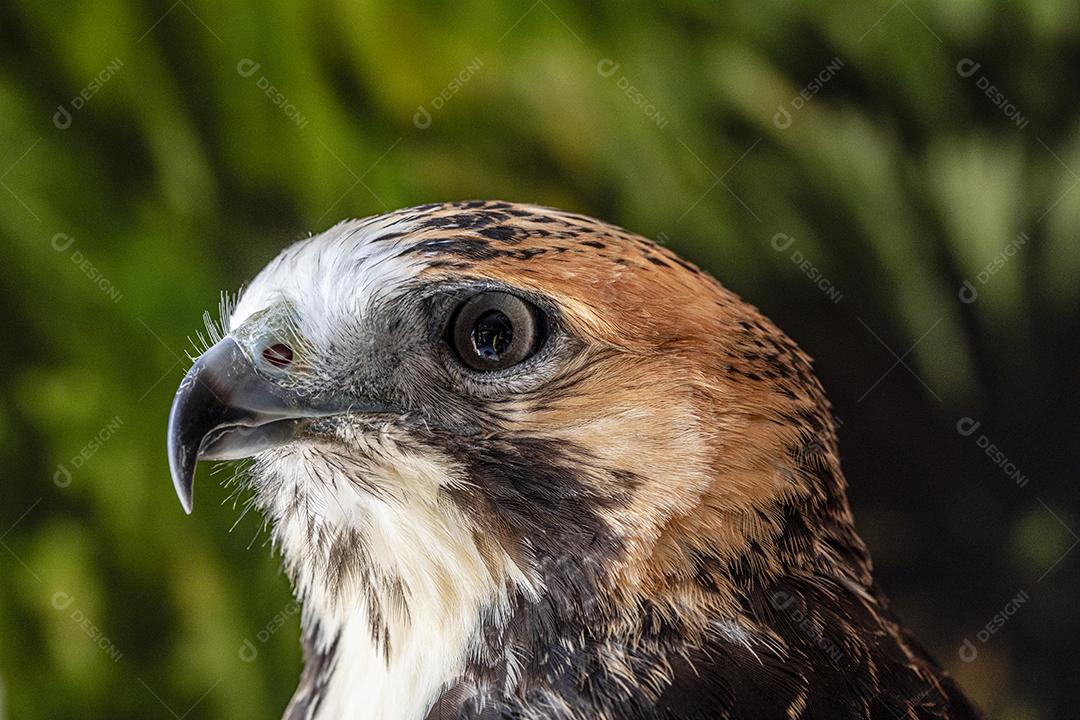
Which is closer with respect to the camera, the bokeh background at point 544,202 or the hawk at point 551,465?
the hawk at point 551,465

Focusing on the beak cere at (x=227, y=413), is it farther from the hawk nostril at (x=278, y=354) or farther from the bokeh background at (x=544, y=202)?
the bokeh background at (x=544, y=202)

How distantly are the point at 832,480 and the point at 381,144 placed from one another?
1.29 m

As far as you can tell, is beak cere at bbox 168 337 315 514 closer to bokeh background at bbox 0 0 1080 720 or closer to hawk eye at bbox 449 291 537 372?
hawk eye at bbox 449 291 537 372

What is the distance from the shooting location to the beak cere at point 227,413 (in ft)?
3.38

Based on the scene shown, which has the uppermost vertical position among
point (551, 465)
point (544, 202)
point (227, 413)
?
point (544, 202)

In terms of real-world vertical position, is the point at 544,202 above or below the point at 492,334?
above

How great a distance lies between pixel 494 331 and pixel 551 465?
6.1 inches

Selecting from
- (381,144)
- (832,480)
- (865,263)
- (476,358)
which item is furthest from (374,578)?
(865,263)

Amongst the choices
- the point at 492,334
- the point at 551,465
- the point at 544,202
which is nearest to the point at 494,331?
the point at 492,334

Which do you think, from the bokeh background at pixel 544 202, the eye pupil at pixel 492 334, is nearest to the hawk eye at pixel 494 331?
the eye pupil at pixel 492 334

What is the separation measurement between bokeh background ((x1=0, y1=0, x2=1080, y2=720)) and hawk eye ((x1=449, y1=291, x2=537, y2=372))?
3.38 ft

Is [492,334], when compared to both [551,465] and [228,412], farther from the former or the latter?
[228,412]

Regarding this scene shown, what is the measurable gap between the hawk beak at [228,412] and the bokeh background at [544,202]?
915 mm

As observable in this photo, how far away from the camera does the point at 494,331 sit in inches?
41.5
